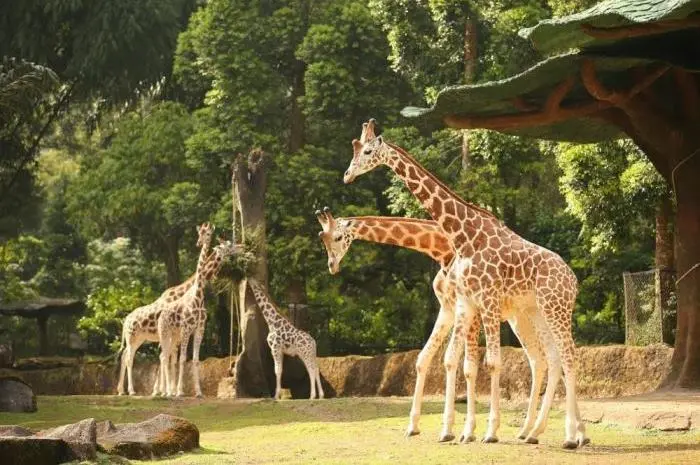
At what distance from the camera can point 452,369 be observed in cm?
1697

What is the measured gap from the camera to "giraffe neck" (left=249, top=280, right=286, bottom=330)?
28658mm

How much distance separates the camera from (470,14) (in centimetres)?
3156

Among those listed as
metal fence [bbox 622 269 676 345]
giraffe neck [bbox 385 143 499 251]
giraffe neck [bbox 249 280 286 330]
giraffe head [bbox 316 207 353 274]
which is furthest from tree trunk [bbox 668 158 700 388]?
giraffe neck [bbox 249 280 286 330]

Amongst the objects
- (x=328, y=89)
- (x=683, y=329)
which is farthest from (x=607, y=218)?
(x=328, y=89)

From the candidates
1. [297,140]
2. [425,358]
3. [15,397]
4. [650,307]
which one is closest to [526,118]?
[425,358]

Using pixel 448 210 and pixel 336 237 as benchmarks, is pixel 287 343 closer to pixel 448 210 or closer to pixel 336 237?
pixel 336 237

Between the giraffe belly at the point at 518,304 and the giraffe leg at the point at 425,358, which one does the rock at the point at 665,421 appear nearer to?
the giraffe belly at the point at 518,304

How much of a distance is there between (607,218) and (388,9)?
28.5 ft

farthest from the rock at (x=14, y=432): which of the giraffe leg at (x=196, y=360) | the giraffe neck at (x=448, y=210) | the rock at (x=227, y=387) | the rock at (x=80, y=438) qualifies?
the rock at (x=227, y=387)

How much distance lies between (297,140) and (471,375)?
20567mm

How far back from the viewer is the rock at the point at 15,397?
2442 centimetres

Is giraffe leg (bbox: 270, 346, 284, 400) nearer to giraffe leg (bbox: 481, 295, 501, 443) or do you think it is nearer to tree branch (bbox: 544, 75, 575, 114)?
tree branch (bbox: 544, 75, 575, 114)

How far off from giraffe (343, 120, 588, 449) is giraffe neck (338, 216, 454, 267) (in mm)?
753

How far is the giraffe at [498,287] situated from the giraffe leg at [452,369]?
1 cm
